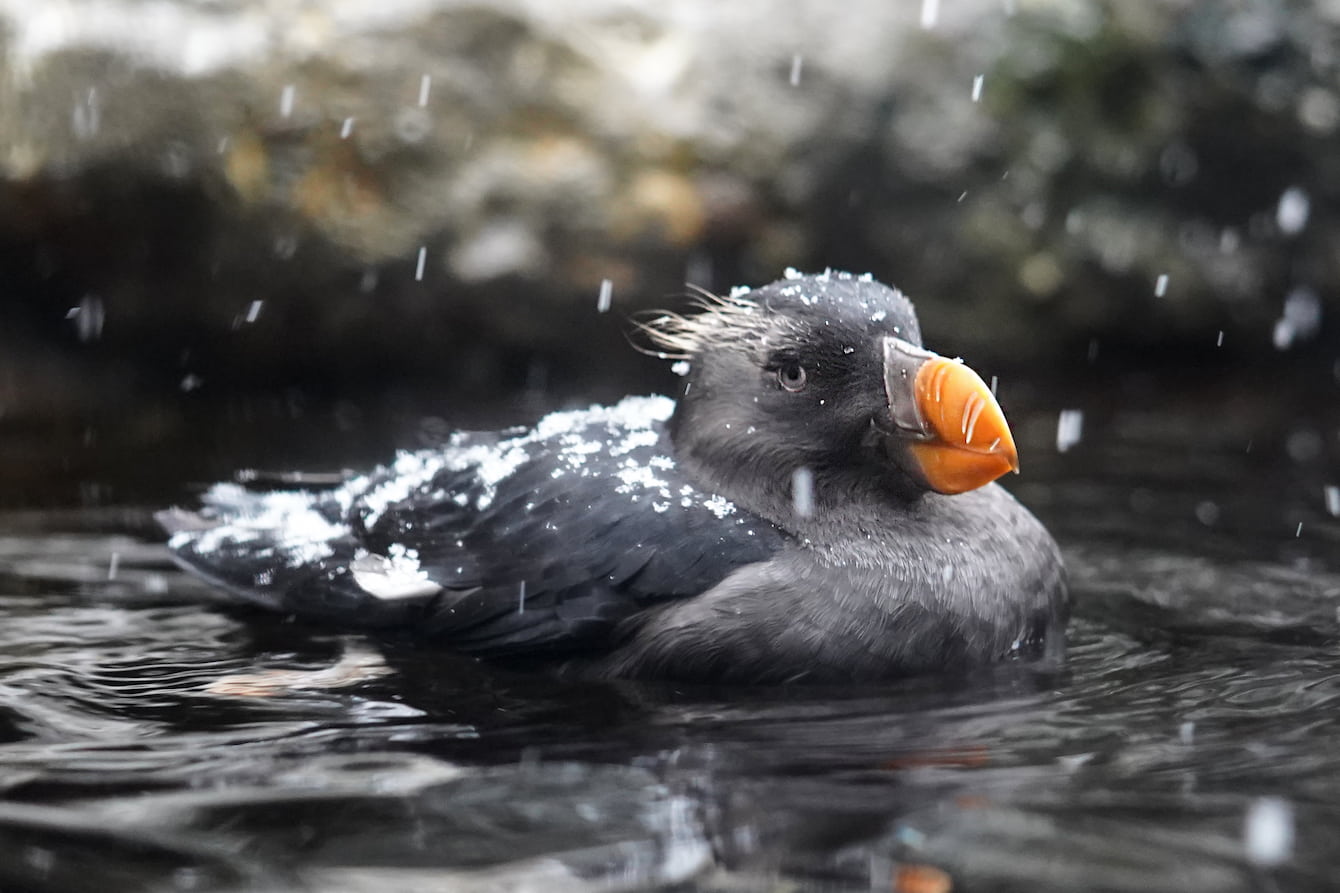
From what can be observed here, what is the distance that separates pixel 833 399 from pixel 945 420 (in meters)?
0.31

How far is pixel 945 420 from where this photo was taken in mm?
3201

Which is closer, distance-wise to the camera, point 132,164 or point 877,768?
point 877,768

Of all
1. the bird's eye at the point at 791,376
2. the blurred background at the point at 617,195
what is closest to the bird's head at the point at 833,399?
the bird's eye at the point at 791,376

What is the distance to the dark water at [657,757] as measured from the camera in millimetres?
2279

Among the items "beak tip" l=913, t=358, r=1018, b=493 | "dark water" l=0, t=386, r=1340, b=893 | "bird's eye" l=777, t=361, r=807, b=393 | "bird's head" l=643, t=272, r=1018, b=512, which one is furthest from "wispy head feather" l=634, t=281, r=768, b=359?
"dark water" l=0, t=386, r=1340, b=893

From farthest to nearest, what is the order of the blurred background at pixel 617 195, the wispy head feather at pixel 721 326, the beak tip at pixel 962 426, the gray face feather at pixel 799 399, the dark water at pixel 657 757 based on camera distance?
the blurred background at pixel 617 195 < the wispy head feather at pixel 721 326 < the gray face feather at pixel 799 399 < the beak tip at pixel 962 426 < the dark water at pixel 657 757

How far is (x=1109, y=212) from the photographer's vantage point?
6.38 metres

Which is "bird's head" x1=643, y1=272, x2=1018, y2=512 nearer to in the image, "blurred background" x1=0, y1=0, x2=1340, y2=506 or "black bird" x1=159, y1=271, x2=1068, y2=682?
"black bird" x1=159, y1=271, x2=1068, y2=682

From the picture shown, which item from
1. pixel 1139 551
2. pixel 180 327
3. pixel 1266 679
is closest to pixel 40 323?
pixel 180 327

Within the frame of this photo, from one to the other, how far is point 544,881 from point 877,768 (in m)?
0.74

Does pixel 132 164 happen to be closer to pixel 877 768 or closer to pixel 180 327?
pixel 180 327

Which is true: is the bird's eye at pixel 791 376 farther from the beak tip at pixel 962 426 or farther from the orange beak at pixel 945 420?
the beak tip at pixel 962 426

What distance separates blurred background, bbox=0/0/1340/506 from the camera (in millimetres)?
5871

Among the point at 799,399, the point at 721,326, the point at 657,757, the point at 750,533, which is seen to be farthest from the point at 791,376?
the point at 657,757
